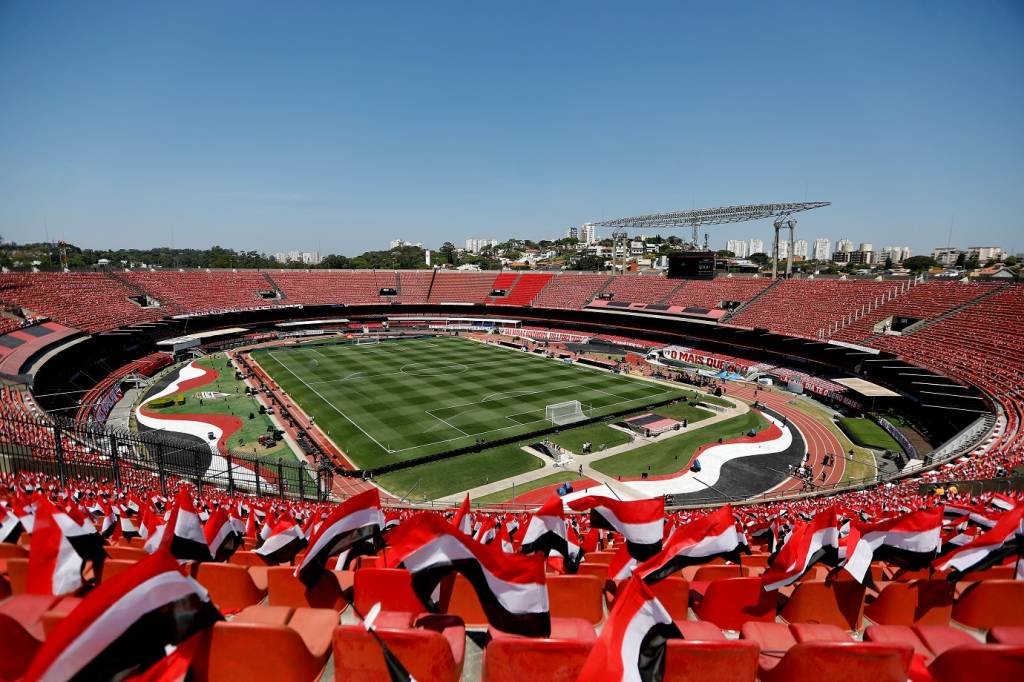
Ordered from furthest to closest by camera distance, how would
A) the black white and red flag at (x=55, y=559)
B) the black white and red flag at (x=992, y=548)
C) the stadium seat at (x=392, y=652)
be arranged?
1. the black white and red flag at (x=992, y=548)
2. the black white and red flag at (x=55, y=559)
3. the stadium seat at (x=392, y=652)

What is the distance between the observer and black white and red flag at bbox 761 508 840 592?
6727 millimetres

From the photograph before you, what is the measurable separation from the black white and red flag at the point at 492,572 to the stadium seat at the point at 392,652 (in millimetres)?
735

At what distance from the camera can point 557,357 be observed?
6012cm

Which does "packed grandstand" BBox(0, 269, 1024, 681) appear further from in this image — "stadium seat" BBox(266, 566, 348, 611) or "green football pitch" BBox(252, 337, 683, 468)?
"green football pitch" BBox(252, 337, 683, 468)

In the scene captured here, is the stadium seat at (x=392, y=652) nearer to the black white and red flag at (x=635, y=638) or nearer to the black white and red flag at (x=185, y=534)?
the black white and red flag at (x=635, y=638)

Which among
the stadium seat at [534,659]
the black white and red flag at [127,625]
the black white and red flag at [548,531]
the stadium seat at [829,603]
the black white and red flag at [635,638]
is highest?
the black white and red flag at [127,625]

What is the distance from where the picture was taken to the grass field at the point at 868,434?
32312 millimetres

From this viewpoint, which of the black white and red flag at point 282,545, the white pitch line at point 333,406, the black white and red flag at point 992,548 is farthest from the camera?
the white pitch line at point 333,406

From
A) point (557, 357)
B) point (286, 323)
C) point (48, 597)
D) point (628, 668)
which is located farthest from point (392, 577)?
point (286, 323)

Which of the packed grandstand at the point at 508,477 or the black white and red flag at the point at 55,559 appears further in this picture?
the black white and red flag at the point at 55,559

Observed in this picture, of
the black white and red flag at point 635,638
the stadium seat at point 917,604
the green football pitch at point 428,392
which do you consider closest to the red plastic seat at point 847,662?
the black white and red flag at point 635,638

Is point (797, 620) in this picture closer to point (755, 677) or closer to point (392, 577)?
point (755, 677)

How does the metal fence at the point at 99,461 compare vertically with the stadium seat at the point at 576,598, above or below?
below

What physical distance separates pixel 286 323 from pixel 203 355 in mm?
17914
